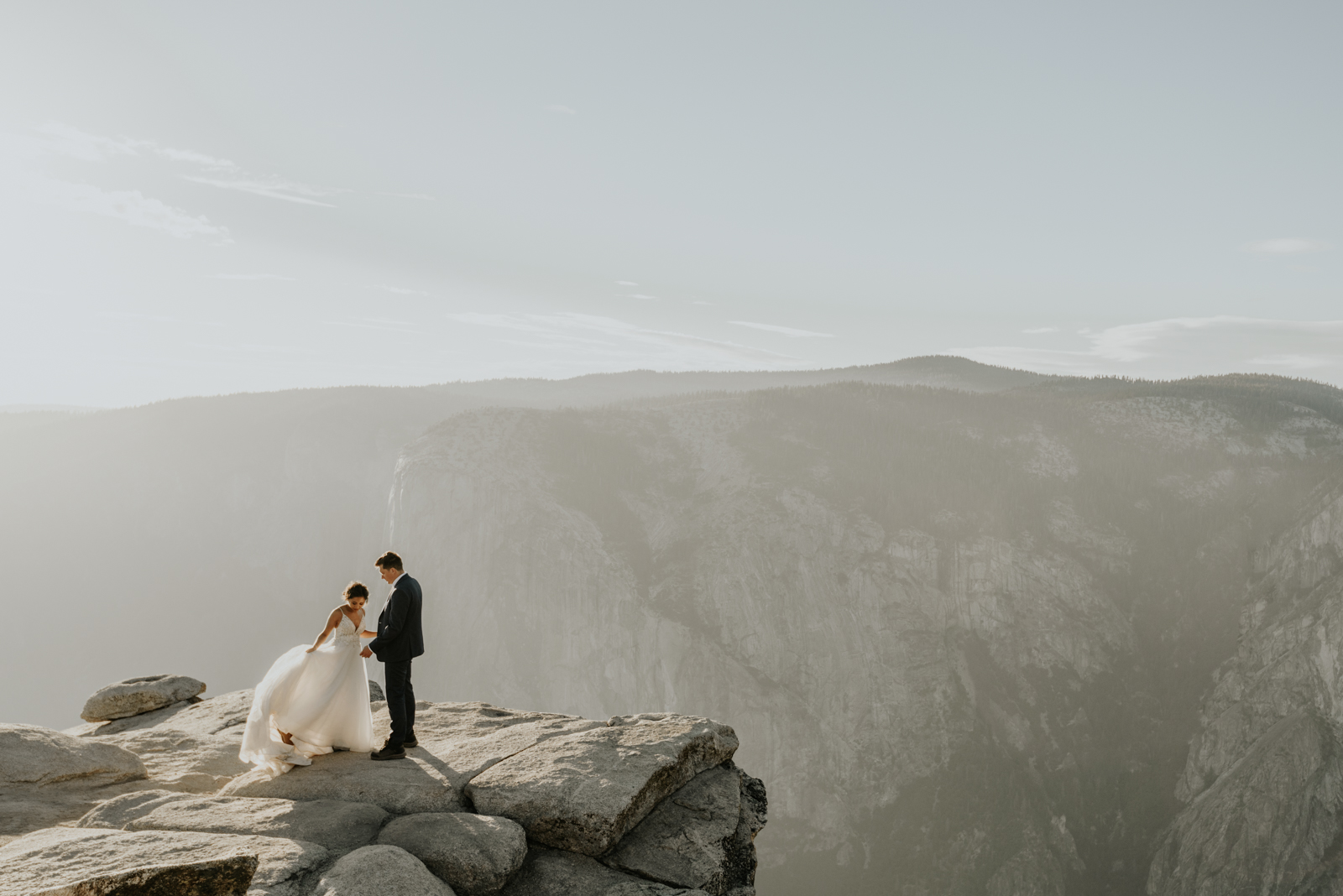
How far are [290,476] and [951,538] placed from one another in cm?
8953

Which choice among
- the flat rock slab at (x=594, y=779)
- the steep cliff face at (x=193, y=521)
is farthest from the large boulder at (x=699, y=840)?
the steep cliff face at (x=193, y=521)

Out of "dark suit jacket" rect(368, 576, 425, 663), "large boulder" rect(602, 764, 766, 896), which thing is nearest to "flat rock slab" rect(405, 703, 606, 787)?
"dark suit jacket" rect(368, 576, 425, 663)

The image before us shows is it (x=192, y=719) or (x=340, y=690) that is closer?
(x=340, y=690)

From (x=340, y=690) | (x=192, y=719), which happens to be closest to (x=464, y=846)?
(x=340, y=690)

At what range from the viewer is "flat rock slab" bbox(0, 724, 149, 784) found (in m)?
10.2

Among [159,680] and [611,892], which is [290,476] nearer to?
[159,680]

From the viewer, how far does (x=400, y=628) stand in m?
11.2

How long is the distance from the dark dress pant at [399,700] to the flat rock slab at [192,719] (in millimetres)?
5468

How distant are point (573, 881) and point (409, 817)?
7.18ft

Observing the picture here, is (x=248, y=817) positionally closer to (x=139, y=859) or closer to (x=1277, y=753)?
(x=139, y=859)

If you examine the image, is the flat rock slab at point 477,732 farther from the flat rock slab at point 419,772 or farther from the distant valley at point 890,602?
the distant valley at point 890,602

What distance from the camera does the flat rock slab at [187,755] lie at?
11070mm

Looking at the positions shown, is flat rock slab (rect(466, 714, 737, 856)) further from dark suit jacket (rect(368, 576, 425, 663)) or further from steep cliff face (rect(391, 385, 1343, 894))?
steep cliff face (rect(391, 385, 1343, 894))

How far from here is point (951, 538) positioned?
6253 centimetres
